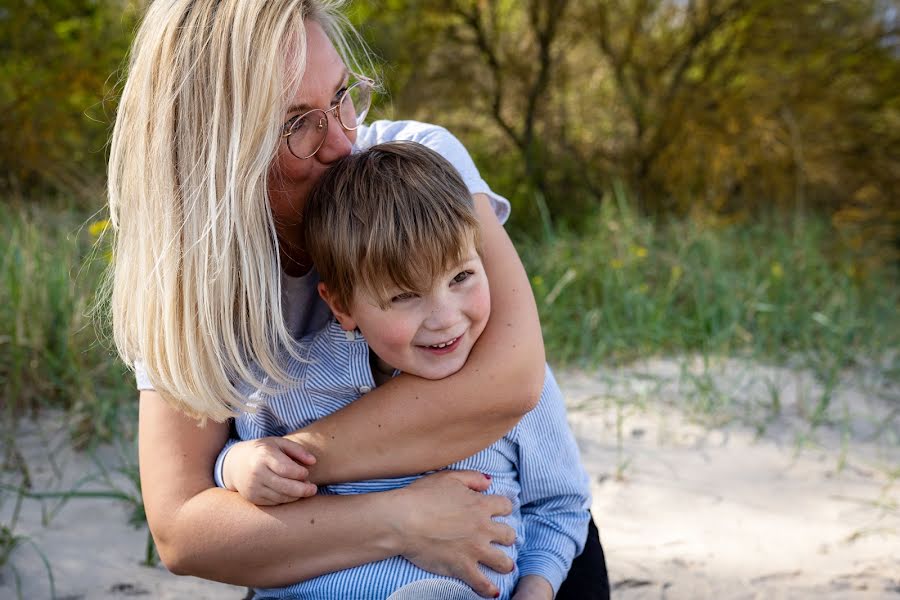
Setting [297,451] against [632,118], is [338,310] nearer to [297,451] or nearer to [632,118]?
[297,451]

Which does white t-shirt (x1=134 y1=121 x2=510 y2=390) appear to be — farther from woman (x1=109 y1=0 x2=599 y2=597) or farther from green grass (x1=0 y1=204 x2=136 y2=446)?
green grass (x1=0 y1=204 x2=136 y2=446)

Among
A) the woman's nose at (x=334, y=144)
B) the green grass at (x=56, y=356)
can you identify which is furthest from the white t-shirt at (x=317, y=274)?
the green grass at (x=56, y=356)

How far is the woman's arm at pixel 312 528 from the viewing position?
62.4 inches

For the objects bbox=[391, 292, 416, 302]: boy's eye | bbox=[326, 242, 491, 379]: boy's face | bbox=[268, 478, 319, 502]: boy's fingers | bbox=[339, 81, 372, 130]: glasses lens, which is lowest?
bbox=[268, 478, 319, 502]: boy's fingers

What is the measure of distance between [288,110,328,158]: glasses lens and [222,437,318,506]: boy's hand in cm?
54

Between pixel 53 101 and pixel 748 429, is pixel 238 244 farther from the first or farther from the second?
pixel 53 101

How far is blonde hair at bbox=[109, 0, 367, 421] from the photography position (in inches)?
60.2

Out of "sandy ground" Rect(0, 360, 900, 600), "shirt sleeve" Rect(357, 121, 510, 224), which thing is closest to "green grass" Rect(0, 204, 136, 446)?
"sandy ground" Rect(0, 360, 900, 600)

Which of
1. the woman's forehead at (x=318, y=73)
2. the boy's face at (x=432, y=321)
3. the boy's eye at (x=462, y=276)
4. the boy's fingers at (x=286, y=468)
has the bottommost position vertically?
the boy's fingers at (x=286, y=468)

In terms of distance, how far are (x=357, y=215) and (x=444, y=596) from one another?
679 millimetres

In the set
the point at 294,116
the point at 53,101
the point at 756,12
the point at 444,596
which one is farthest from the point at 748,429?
the point at 53,101

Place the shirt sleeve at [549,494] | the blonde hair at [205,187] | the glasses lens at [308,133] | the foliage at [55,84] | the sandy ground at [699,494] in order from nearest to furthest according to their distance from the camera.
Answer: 1. the blonde hair at [205,187]
2. the glasses lens at [308,133]
3. the shirt sleeve at [549,494]
4. the sandy ground at [699,494]
5. the foliage at [55,84]

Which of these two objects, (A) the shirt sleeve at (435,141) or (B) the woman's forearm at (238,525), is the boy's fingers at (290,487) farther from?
(A) the shirt sleeve at (435,141)

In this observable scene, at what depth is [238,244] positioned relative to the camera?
1558 mm
